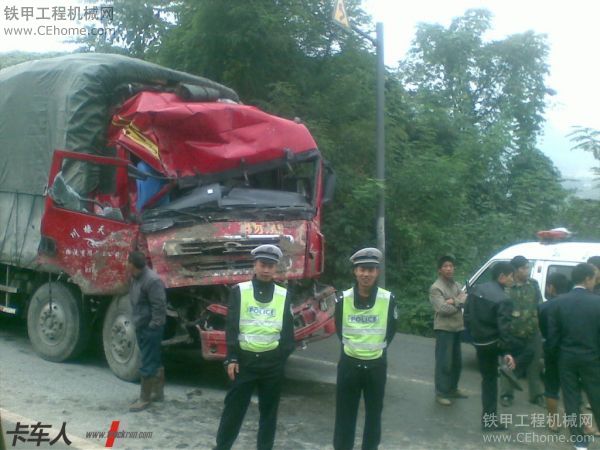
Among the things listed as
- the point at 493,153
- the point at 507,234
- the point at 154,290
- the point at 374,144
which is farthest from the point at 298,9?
the point at 154,290

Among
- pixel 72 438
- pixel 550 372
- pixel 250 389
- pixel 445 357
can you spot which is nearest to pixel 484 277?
pixel 445 357

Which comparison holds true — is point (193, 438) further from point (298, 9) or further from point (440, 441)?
point (298, 9)

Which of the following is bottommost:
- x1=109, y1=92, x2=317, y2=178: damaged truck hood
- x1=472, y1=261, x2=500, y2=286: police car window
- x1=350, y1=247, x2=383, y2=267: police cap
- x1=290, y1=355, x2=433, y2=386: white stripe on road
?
x1=290, y1=355, x2=433, y2=386: white stripe on road

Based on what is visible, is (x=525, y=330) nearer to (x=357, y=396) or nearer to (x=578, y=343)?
(x=578, y=343)

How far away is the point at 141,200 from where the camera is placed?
26.3 ft

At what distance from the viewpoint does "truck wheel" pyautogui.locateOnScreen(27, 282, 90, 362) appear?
878cm

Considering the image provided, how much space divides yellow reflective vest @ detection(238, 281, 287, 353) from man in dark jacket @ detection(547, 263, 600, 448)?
7.64 feet

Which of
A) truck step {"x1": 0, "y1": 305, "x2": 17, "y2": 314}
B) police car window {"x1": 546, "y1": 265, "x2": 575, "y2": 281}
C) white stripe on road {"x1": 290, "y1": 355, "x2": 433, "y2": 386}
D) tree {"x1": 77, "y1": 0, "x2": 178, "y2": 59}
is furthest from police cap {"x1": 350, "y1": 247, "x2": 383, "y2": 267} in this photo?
tree {"x1": 77, "y1": 0, "x2": 178, "y2": 59}

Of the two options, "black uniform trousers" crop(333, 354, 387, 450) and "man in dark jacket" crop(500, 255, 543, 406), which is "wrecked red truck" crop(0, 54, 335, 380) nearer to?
"man in dark jacket" crop(500, 255, 543, 406)

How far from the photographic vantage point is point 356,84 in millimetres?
13867

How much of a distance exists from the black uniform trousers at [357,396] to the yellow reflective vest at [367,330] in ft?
0.21

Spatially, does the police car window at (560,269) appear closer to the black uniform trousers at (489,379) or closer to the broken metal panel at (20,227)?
the black uniform trousers at (489,379)

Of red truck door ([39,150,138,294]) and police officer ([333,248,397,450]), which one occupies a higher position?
red truck door ([39,150,138,294])

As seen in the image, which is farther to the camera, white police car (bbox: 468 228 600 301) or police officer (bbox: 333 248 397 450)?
white police car (bbox: 468 228 600 301)
